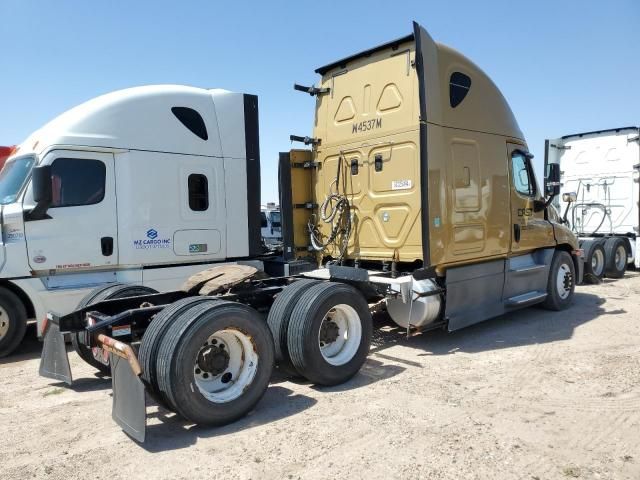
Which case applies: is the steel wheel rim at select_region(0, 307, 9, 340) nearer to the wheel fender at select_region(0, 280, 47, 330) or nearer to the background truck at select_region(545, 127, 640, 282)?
the wheel fender at select_region(0, 280, 47, 330)

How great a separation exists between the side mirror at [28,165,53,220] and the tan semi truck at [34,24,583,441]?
27mm

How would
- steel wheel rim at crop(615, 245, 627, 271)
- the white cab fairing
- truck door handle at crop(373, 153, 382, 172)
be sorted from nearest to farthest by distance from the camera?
truck door handle at crop(373, 153, 382, 172) < steel wheel rim at crop(615, 245, 627, 271) < the white cab fairing

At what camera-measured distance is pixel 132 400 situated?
377 cm

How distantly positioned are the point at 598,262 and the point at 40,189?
41.4 ft

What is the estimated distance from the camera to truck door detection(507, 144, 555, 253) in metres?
7.55

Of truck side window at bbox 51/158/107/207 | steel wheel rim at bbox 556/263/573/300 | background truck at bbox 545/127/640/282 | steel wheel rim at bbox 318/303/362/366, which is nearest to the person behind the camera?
steel wheel rim at bbox 318/303/362/366

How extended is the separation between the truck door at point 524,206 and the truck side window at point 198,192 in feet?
Result: 15.1

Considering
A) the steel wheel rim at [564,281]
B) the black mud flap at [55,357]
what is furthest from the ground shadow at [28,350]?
the steel wheel rim at [564,281]

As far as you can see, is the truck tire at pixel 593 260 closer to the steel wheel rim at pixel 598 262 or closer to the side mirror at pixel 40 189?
the steel wheel rim at pixel 598 262

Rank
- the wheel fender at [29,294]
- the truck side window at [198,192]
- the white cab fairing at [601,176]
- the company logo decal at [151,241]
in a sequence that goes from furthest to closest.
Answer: the white cab fairing at [601,176] < the truck side window at [198,192] < the company logo decal at [151,241] < the wheel fender at [29,294]

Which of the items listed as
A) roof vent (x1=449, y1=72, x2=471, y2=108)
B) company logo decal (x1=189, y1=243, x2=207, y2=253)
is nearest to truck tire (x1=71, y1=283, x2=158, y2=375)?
company logo decal (x1=189, y1=243, x2=207, y2=253)

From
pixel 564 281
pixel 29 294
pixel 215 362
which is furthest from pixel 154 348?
pixel 564 281

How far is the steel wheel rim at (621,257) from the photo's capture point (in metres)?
13.3

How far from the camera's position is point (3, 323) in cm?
653
